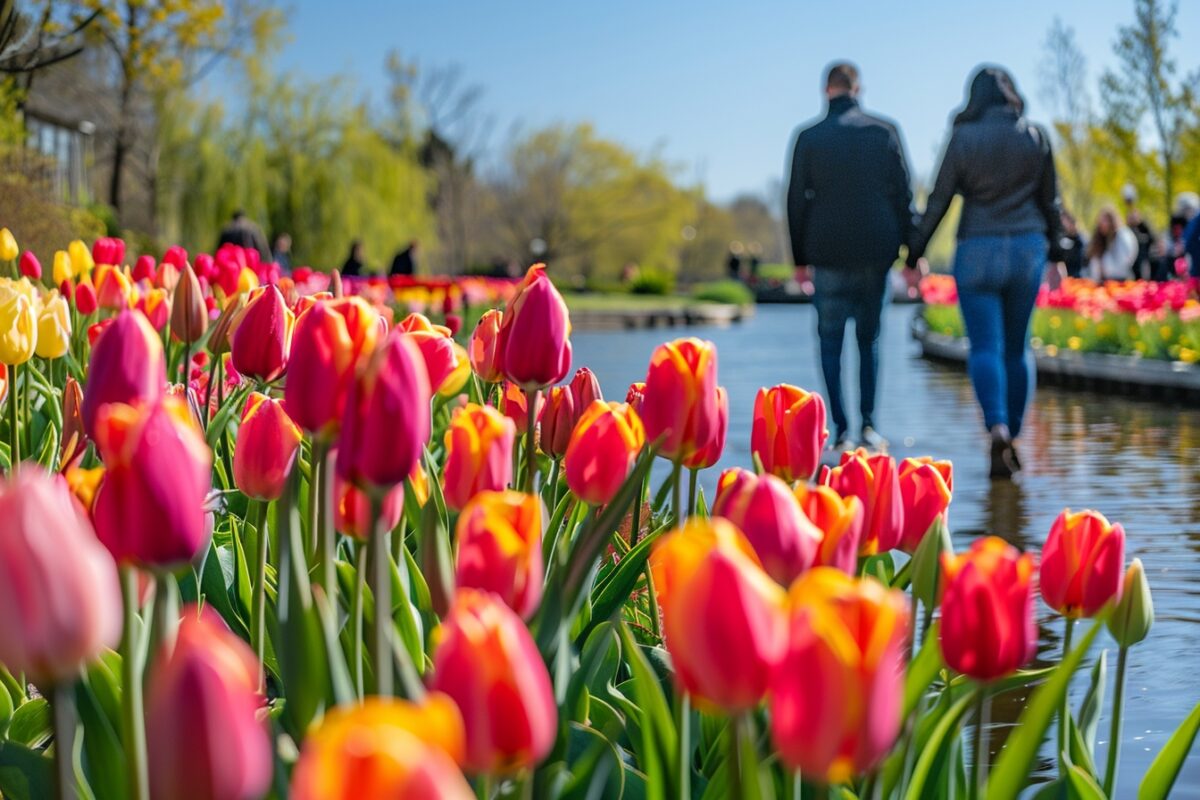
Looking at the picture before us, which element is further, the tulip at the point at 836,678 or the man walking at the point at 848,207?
the man walking at the point at 848,207

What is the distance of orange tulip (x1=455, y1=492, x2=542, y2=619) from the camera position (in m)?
1.31

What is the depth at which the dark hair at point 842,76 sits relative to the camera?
28.6 ft

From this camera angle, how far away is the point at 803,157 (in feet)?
29.1

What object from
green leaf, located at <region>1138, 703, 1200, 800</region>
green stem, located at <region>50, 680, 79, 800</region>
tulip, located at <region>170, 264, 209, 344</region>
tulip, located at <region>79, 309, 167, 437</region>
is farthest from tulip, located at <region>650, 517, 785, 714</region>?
tulip, located at <region>170, 264, 209, 344</region>

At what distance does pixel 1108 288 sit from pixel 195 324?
15076 mm

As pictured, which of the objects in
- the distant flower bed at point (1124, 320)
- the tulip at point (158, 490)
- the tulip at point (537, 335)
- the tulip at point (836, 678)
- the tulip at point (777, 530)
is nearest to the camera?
the tulip at point (836, 678)

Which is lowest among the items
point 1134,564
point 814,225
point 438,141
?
point 1134,564

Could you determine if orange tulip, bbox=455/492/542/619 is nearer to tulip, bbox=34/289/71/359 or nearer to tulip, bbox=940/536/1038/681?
tulip, bbox=940/536/1038/681

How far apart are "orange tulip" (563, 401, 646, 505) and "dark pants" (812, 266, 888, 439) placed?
7181mm

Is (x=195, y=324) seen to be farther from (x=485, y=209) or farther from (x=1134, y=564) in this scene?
(x=485, y=209)

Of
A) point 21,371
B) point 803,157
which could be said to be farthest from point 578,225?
point 21,371

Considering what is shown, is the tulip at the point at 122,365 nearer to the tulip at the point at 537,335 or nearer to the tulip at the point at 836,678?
the tulip at the point at 537,335

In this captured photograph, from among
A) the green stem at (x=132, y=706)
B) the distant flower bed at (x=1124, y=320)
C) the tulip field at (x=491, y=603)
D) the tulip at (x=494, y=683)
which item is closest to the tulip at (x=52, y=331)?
the tulip field at (x=491, y=603)

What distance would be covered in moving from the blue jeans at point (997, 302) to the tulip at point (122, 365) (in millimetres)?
6552
